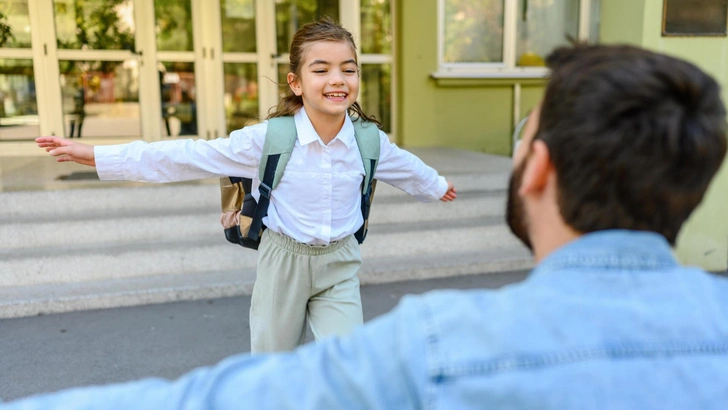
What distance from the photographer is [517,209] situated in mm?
1099

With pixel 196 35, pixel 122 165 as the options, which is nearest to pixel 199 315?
pixel 122 165

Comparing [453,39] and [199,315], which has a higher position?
[453,39]

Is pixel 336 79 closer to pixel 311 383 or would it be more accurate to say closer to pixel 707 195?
pixel 311 383

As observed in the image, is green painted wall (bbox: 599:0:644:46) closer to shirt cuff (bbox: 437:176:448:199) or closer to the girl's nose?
shirt cuff (bbox: 437:176:448:199)

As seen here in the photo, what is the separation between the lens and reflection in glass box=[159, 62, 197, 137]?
8.68 metres

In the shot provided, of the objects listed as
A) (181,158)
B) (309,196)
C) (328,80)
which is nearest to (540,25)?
(328,80)

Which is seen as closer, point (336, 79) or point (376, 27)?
point (336, 79)

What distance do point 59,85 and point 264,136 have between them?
6.72 m

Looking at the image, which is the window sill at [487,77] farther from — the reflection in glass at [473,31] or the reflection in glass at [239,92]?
the reflection in glass at [239,92]

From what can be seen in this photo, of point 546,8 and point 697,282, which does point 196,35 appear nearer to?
point 546,8

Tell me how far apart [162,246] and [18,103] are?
14.7 ft

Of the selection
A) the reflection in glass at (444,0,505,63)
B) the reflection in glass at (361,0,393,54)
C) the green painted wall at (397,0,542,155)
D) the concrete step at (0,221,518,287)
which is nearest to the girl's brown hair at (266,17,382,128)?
the concrete step at (0,221,518,287)

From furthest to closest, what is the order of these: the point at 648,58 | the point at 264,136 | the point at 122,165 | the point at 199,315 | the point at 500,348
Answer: the point at 199,315
the point at 264,136
the point at 122,165
the point at 648,58
the point at 500,348

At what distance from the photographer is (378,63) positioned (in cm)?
935
